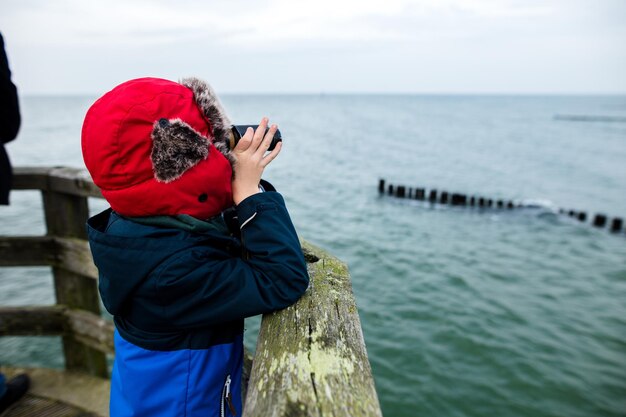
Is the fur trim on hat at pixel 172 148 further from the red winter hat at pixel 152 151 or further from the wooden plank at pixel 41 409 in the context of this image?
the wooden plank at pixel 41 409

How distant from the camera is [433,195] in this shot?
20.6 m

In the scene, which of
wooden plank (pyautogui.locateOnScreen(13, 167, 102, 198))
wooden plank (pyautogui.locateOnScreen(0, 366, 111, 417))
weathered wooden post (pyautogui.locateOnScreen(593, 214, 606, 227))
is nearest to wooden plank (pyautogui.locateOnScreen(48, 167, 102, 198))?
wooden plank (pyautogui.locateOnScreen(13, 167, 102, 198))

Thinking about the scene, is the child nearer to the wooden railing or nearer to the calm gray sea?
the wooden railing

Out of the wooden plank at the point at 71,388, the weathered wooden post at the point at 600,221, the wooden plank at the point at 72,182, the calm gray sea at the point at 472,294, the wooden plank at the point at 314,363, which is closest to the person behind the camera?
the wooden plank at the point at 314,363

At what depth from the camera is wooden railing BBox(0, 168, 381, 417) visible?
1008mm

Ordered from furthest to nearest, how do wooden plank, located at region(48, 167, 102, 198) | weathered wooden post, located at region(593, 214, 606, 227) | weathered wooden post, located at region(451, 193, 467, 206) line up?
1. weathered wooden post, located at region(451, 193, 467, 206)
2. weathered wooden post, located at region(593, 214, 606, 227)
3. wooden plank, located at region(48, 167, 102, 198)

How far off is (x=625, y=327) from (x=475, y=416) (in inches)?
199

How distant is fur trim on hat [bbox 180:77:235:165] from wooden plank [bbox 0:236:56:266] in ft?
7.73

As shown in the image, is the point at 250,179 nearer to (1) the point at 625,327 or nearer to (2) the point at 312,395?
(2) the point at 312,395

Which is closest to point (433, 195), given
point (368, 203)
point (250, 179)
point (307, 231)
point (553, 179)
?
point (368, 203)

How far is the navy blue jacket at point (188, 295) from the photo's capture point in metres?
1.32

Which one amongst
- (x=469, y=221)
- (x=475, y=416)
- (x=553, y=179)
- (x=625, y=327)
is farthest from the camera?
(x=553, y=179)

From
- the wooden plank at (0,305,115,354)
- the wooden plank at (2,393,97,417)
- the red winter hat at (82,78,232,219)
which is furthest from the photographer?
the wooden plank at (0,305,115,354)

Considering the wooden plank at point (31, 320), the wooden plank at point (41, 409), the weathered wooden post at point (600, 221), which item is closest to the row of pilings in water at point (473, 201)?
the weathered wooden post at point (600, 221)
